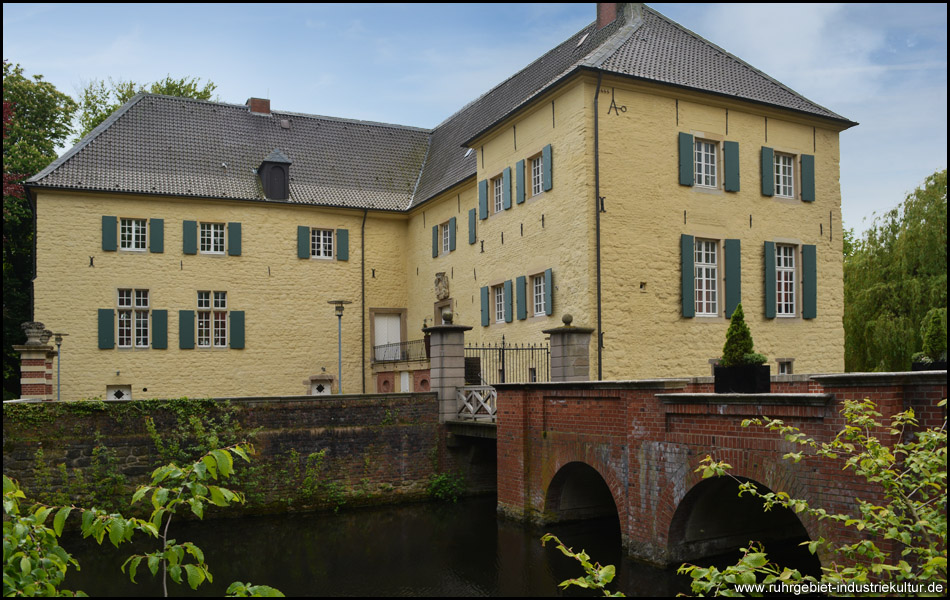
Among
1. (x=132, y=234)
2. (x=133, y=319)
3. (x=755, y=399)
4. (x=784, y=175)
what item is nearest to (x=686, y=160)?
(x=784, y=175)

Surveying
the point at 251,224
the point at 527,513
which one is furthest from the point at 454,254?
the point at 527,513

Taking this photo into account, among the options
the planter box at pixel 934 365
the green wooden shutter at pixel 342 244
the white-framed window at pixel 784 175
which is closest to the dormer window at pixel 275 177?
the green wooden shutter at pixel 342 244

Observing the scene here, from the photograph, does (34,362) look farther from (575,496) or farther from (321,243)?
(575,496)

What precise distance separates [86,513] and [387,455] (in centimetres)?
1313

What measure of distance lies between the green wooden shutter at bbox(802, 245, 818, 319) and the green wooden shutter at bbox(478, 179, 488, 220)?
7.41 metres

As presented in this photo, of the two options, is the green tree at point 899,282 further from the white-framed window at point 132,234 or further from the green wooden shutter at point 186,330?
the white-framed window at point 132,234

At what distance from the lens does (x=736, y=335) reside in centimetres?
976

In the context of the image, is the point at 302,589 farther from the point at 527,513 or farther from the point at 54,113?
the point at 54,113

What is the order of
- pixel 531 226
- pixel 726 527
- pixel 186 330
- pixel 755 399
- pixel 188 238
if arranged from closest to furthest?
pixel 755 399 < pixel 726 527 < pixel 531 226 < pixel 186 330 < pixel 188 238

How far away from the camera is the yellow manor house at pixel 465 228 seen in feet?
53.0

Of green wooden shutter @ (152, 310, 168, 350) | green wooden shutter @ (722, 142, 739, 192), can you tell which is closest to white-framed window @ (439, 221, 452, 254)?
green wooden shutter @ (152, 310, 168, 350)

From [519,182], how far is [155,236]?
34.9ft

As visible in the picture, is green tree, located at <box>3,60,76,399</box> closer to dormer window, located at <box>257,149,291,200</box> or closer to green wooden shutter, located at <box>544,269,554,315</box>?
dormer window, located at <box>257,149,291,200</box>

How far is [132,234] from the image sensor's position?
869 inches
